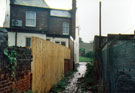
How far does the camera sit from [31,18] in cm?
1759

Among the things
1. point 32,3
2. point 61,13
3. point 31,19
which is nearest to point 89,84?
point 31,19

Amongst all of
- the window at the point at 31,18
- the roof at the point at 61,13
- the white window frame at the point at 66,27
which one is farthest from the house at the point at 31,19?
the white window frame at the point at 66,27

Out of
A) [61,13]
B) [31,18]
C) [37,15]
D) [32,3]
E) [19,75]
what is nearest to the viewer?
[19,75]

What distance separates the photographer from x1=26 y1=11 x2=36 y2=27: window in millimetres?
17484

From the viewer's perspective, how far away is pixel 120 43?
3586 millimetres

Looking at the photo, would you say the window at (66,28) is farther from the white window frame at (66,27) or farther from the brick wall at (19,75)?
the brick wall at (19,75)

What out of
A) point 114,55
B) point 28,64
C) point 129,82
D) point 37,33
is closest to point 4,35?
point 28,64

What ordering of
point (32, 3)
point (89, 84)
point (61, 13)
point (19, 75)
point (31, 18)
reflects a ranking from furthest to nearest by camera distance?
point (61, 13)
point (32, 3)
point (31, 18)
point (89, 84)
point (19, 75)

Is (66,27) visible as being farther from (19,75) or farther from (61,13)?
(19,75)

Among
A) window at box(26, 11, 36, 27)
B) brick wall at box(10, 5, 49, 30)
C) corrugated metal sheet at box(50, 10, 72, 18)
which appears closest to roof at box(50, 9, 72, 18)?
corrugated metal sheet at box(50, 10, 72, 18)

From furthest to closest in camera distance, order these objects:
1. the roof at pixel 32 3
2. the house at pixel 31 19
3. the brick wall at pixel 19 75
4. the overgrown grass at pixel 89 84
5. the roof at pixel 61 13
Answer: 1. the roof at pixel 61 13
2. the roof at pixel 32 3
3. the house at pixel 31 19
4. the overgrown grass at pixel 89 84
5. the brick wall at pixel 19 75

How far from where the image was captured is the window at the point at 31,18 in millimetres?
17484

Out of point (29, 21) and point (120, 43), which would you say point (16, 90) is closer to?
point (120, 43)

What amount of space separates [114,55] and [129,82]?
71cm
